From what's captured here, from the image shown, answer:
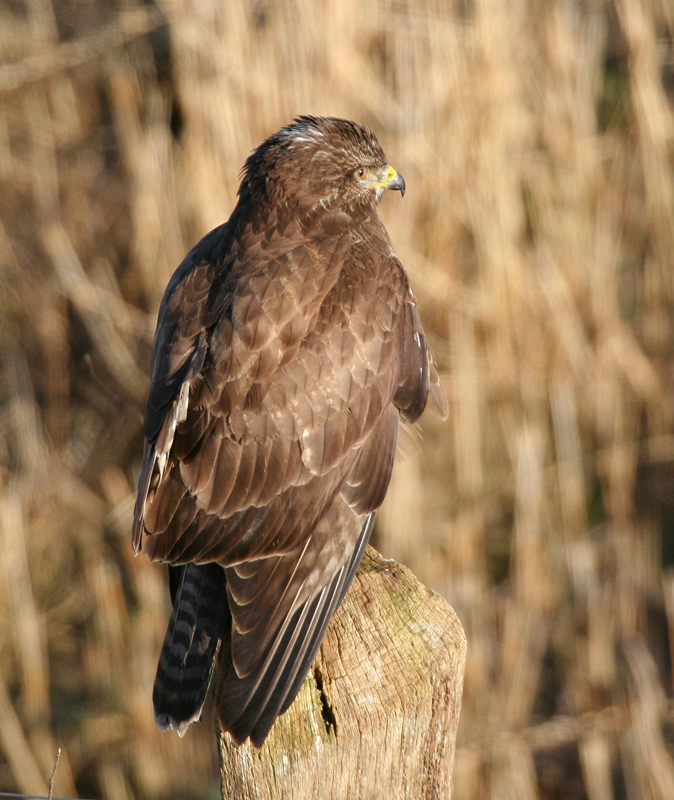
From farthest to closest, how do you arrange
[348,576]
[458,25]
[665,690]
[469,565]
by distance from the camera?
[665,690] < [469,565] < [458,25] < [348,576]

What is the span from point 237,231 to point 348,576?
1.22 m

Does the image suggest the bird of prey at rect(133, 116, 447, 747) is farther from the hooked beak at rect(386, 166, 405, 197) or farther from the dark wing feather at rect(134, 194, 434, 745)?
the hooked beak at rect(386, 166, 405, 197)

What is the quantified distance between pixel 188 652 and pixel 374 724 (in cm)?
60

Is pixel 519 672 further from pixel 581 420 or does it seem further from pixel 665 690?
pixel 581 420

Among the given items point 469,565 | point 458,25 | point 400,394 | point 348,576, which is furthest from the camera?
point 469,565

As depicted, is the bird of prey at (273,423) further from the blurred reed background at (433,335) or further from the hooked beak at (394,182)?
the blurred reed background at (433,335)

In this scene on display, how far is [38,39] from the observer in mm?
5078

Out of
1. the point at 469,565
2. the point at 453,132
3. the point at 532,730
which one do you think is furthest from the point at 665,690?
the point at 453,132

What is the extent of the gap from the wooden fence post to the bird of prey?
91 millimetres

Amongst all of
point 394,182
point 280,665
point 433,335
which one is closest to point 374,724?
point 280,665

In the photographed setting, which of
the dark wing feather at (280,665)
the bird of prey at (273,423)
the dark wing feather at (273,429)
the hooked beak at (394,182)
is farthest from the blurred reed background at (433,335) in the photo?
the dark wing feather at (280,665)

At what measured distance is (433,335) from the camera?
4.90 metres

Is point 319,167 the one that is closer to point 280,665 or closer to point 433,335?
point 280,665

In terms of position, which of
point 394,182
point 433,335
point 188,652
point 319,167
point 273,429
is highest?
point 319,167
